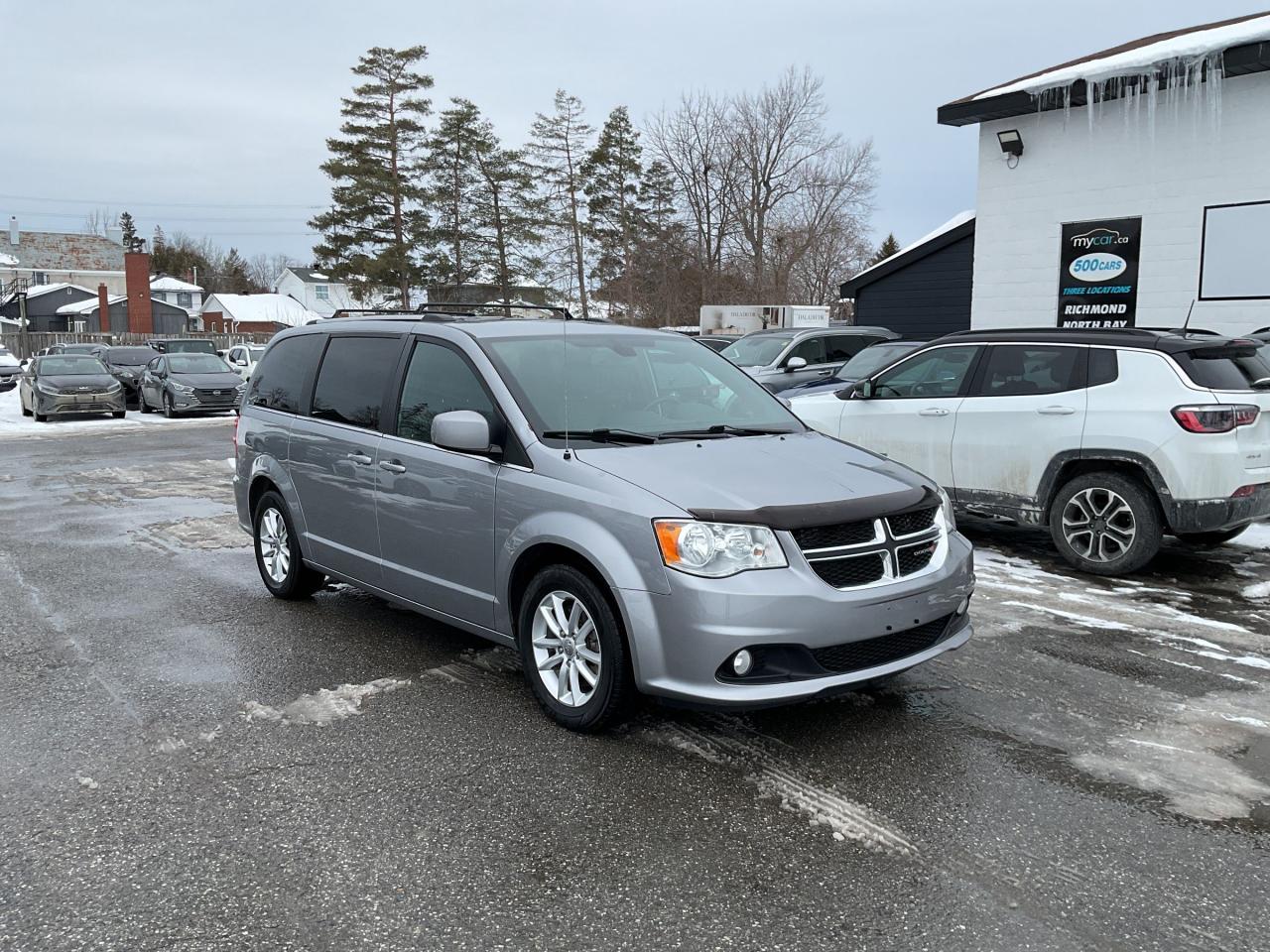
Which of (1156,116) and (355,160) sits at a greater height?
(355,160)

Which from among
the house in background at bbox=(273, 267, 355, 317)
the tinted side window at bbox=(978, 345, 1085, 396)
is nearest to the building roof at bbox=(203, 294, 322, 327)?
the house in background at bbox=(273, 267, 355, 317)

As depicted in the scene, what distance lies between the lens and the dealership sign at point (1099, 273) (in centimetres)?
1395

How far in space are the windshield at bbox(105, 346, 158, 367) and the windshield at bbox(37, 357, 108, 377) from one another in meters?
4.96

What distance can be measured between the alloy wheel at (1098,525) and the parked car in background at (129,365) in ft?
77.8

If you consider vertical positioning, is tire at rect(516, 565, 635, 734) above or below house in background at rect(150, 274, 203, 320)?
below

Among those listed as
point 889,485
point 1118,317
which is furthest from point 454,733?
point 1118,317

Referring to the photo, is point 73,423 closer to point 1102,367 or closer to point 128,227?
point 1102,367

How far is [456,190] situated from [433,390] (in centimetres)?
4066

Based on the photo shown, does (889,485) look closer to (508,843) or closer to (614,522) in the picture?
(614,522)

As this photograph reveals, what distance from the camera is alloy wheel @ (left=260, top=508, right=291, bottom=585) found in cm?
650

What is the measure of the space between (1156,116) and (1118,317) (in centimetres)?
268

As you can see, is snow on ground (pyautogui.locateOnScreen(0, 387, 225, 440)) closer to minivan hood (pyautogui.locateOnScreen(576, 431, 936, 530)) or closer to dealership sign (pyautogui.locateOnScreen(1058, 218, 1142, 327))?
dealership sign (pyautogui.locateOnScreen(1058, 218, 1142, 327))

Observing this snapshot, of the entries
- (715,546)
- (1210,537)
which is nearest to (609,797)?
(715,546)

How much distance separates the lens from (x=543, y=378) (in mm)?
4902
